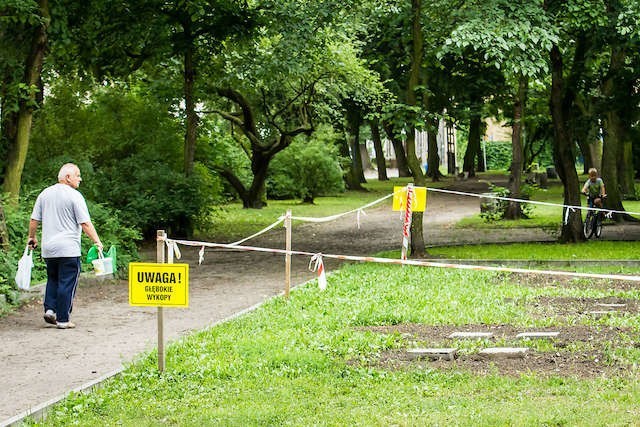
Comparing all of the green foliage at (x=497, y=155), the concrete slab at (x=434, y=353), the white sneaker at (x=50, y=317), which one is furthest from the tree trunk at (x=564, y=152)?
the green foliage at (x=497, y=155)

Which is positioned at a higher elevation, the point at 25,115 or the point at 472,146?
the point at 472,146

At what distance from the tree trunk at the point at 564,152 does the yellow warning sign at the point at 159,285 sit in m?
15.1

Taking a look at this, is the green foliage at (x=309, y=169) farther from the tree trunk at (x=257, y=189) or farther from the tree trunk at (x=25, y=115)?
the tree trunk at (x=25, y=115)

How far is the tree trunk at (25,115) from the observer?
18.7 m

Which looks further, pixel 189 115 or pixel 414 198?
pixel 189 115

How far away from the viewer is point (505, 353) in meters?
9.62

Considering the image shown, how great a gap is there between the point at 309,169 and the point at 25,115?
2459 cm

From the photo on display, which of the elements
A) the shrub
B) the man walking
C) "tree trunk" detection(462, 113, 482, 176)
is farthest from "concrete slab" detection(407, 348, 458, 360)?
"tree trunk" detection(462, 113, 482, 176)

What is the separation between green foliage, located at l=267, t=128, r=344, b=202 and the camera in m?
42.5

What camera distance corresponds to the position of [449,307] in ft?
42.2

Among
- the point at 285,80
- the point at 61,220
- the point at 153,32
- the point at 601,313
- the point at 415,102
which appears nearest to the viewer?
the point at 601,313

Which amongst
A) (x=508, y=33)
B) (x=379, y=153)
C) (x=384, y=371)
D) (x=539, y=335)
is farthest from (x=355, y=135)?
(x=384, y=371)

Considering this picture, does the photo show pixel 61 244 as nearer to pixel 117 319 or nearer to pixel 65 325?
pixel 65 325

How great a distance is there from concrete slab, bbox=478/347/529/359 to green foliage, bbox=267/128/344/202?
1289 inches
